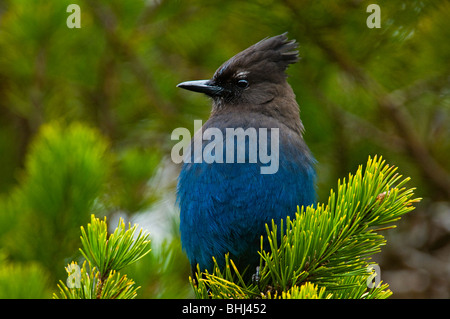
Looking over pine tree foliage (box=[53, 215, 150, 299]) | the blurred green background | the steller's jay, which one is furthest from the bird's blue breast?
pine tree foliage (box=[53, 215, 150, 299])

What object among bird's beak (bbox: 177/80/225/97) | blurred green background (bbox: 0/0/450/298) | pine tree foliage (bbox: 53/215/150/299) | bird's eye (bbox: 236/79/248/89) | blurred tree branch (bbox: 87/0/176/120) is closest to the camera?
pine tree foliage (bbox: 53/215/150/299)

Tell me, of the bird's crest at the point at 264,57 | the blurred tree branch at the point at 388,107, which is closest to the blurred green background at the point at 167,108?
the blurred tree branch at the point at 388,107

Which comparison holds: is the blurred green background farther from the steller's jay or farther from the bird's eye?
the bird's eye

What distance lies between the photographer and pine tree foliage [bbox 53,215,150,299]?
1.86 metres

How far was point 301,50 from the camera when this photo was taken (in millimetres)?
3752

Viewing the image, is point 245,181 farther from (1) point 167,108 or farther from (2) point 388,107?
(1) point 167,108

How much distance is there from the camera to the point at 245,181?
2.91 m

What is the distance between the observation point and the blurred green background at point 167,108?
9.29ft

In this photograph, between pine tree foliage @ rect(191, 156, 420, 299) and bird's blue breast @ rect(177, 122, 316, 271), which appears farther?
bird's blue breast @ rect(177, 122, 316, 271)

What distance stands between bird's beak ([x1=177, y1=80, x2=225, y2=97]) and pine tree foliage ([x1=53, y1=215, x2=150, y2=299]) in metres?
1.71

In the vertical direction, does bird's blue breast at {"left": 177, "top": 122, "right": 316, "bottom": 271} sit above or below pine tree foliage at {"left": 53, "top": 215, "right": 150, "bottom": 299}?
above

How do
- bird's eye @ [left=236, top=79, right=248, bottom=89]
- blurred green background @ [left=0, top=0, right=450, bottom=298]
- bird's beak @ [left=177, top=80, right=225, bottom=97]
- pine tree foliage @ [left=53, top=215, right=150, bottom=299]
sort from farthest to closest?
bird's eye @ [left=236, top=79, right=248, bottom=89], bird's beak @ [left=177, top=80, right=225, bottom=97], blurred green background @ [left=0, top=0, right=450, bottom=298], pine tree foliage @ [left=53, top=215, right=150, bottom=299]

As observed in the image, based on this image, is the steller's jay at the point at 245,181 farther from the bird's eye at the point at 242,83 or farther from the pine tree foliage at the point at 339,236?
the pine tree foliage at the point at 339,236
